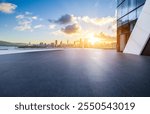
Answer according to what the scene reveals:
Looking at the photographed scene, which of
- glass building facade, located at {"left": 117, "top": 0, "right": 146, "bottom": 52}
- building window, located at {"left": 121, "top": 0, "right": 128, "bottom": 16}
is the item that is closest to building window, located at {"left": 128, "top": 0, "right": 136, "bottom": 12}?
glass building facade, located at {"left": 117, "top": 0, "right": 146, "bottom": 52}

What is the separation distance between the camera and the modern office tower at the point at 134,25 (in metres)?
12.6

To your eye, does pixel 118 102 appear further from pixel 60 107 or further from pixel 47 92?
pixel 47 92

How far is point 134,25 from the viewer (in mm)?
15195

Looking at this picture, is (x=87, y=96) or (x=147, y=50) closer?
(x=87, y=96)

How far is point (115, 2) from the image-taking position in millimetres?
22578

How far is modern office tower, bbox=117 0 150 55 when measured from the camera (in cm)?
1255

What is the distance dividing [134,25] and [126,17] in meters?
2.92

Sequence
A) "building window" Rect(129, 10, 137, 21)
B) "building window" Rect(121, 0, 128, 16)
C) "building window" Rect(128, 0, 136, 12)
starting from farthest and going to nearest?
"building window" Rect(121, 0, 128, 16) < "building window" Rect(128, 0, 136, 12) < "building window" Rect(129, 10, 137, 21)

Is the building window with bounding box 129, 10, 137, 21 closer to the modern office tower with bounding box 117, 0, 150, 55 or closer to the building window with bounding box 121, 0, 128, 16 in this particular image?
the modern office tower with bounding box 117, 0, 150, 55

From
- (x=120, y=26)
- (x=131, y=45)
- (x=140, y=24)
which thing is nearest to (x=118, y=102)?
(x=140, y=24)

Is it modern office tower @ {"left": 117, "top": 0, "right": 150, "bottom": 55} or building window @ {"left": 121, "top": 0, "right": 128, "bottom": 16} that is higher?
building window @ {"left": 121, "top": 0, "right": 128, "bottom": 16}

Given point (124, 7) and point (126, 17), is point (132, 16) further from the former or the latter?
point (124, 7)

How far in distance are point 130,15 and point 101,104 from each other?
52.1 feet

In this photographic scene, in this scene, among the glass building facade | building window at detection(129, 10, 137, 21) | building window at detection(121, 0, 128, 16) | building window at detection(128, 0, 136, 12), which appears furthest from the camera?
building window at detection(121, 0, 128, 16)
